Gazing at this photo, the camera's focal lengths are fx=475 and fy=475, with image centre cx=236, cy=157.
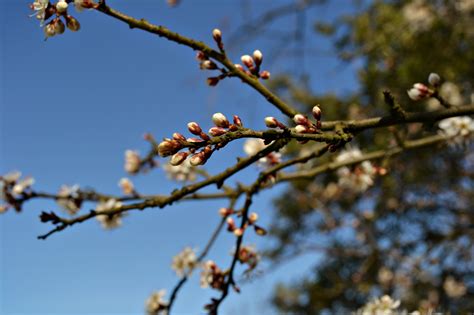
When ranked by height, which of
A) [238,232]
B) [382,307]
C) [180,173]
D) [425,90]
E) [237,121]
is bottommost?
[382,307]

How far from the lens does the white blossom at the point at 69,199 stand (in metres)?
2.41

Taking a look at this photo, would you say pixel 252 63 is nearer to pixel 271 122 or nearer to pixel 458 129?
pixel 271 122

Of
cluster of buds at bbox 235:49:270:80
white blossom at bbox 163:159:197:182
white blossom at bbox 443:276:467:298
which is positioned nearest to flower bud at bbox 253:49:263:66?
cluster of buds at bbox 235:49:270:80

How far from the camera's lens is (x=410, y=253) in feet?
21.0

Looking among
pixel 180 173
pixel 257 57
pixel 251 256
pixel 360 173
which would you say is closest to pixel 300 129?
pixel 257 57

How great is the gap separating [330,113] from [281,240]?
2558 millimetres

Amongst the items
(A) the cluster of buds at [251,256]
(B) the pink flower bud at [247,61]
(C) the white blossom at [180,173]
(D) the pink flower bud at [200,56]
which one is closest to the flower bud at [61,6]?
(D) the pink flower bud at [200,56]

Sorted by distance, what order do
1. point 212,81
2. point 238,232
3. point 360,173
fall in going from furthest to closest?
Result: point 360,173
point 238,232
point 212,81

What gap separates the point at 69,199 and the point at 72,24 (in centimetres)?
108

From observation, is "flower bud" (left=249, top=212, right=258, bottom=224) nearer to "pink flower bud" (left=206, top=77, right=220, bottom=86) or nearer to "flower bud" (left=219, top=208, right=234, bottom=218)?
"flower bud" (left=219, top=208, right=234, bottom=218)

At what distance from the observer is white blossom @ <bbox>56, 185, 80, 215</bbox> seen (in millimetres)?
2411

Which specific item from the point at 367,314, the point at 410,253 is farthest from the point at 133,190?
the point at 410,253

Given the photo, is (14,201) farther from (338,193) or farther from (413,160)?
(338,193)

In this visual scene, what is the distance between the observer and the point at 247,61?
1.64 m
